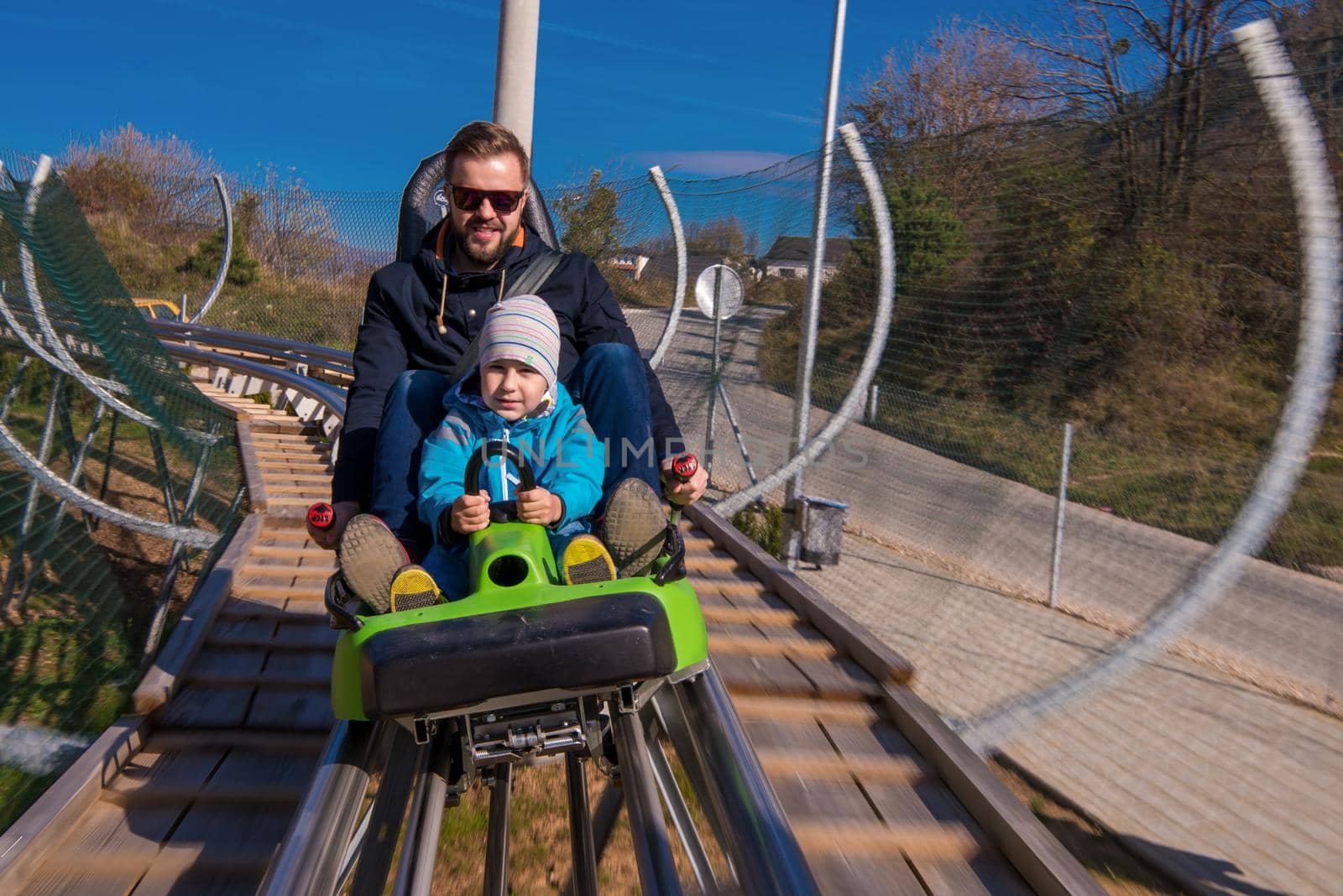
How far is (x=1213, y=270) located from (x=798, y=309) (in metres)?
3.80

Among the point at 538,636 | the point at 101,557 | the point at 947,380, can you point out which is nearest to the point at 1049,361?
the point at 947,380

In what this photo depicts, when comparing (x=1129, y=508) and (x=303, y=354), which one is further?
(x=303, y=354)

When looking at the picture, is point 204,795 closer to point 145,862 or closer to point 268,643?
point 145,862

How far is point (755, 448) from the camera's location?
7621 millimetres

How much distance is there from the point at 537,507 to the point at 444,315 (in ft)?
3.50

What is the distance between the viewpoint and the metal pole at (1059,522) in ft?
18.3

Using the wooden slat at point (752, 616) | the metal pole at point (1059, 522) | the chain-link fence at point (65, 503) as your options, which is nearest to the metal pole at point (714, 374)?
the metal pole at point (1059, 522)

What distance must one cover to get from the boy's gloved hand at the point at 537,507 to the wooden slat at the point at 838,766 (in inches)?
42.6

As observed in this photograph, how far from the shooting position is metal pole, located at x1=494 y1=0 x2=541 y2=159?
579cm

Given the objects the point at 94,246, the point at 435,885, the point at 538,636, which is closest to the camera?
the point at 538,636

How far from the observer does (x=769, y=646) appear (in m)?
3.71

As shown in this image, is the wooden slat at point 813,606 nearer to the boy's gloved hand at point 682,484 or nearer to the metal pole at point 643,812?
the boy's gloved hand at point 682,484

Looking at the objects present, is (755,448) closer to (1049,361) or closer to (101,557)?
(1049,361)

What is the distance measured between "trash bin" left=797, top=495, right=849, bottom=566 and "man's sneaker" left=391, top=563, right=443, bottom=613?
241 inches
